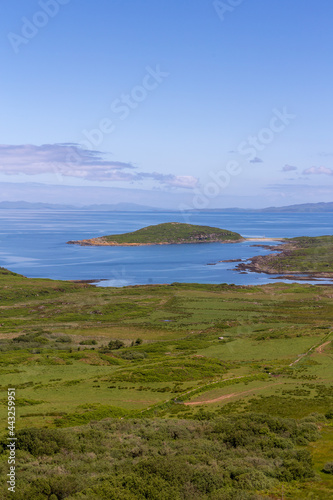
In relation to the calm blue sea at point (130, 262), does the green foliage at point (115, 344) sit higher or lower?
lower

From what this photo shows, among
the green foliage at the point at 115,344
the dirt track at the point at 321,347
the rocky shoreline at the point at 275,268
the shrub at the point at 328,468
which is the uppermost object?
the rocky shoreline at the point at 275,268

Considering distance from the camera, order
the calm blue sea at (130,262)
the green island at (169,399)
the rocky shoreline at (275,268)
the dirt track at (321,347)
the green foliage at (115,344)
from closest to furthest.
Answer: the green island at (169,399), the dirt track at (321,347), the green foliage at (115,344), the calm blue sea at (130,262), the rocky shoreline at (275,268)

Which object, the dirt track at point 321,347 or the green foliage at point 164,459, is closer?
the green foliage at point 164,459

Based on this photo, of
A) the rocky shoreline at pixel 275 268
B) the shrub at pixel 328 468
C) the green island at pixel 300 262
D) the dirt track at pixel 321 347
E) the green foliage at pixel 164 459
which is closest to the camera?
the green foliage at pixel 164 459

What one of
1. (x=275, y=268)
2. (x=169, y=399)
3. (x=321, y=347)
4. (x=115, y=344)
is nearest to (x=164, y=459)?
(x=169, y=399)

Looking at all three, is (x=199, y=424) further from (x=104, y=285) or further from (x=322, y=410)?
(x=104, y=285)

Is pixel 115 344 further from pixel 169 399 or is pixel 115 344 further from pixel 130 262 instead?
pixel 130 262

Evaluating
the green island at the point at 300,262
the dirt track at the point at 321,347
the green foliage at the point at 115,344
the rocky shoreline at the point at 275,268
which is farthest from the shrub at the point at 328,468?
the green island at the point at 300,262

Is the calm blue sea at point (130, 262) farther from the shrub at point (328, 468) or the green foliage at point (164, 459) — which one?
the shrub at point (328, 468)
